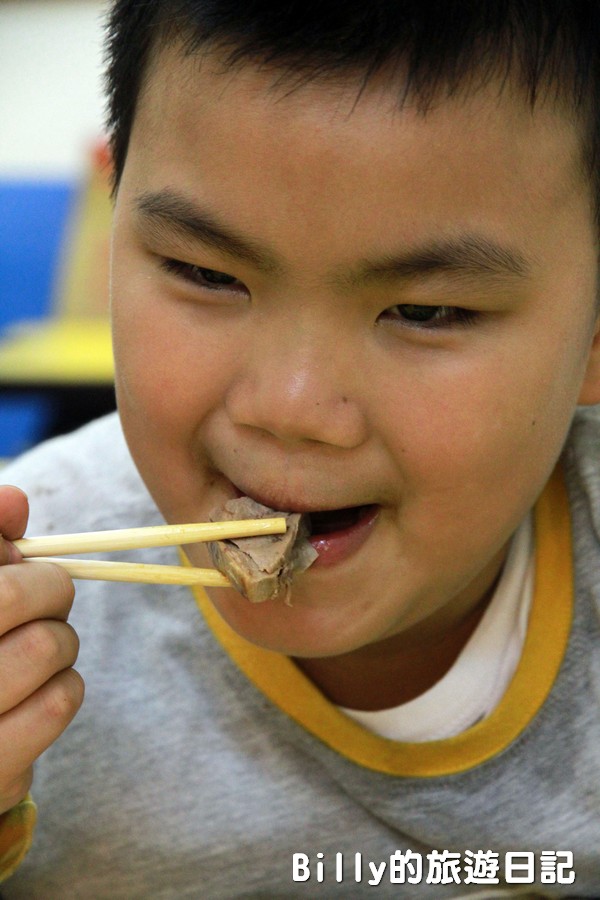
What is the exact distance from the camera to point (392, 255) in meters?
0.74

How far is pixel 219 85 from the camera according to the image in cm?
76

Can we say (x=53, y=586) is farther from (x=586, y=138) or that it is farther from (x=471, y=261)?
(x=586, y=138)

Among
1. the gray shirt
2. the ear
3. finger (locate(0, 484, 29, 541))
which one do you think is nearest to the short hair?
the ear

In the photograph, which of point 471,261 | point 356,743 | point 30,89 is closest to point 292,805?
point 356,743

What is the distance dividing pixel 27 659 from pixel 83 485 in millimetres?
414

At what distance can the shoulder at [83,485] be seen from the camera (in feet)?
3.89

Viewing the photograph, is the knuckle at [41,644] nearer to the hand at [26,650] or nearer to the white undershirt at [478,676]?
the hand at [26,650]

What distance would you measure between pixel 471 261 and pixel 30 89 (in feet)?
12.3

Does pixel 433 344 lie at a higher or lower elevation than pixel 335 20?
lower

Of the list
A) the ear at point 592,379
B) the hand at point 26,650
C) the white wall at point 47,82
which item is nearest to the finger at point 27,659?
the hand at point 26,650

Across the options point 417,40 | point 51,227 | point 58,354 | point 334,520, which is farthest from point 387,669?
point 51,227

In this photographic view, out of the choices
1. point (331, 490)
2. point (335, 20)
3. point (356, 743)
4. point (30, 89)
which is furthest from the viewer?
point (30, 89)

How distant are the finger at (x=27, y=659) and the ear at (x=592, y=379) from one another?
514 mm

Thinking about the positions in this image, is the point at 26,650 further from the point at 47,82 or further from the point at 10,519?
the point at 47,82
